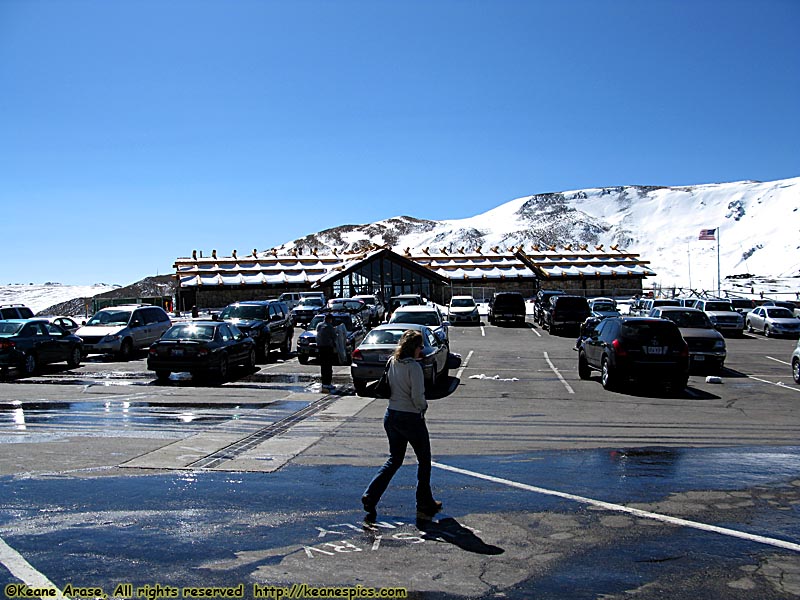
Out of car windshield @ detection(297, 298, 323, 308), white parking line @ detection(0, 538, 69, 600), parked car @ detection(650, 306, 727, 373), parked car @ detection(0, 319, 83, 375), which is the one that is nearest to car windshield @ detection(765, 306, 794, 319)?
parked car @ detection(650, 306, 727, 373)

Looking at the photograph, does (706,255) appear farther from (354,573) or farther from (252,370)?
(354,573)

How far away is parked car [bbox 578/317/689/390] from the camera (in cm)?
1647

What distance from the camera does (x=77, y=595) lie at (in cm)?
496

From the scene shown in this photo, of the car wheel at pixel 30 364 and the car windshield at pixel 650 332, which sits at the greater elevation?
the car windshield at pixel 650 332

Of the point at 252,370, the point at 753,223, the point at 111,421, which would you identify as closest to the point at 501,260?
the point at 252,370

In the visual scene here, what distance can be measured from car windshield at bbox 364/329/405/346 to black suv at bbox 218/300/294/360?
733cm

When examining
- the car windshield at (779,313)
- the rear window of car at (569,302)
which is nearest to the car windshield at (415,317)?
the rear window of car at (569,302)

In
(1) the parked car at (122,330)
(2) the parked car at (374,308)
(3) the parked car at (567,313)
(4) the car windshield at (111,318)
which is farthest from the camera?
(2) the parked car at (374,308)

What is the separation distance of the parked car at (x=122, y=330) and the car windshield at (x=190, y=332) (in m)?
6.12

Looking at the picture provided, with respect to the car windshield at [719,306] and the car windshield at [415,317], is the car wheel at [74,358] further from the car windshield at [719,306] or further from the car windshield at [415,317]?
the car windshield at [719,306]

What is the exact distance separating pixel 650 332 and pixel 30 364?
15.8 m

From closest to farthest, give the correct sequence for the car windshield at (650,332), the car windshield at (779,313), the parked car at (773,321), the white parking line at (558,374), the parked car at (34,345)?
1. the car windshield at (650,332)
2. the white parking line at (558,374)
3. the parked car at (34,345)
4. the parked car at (773,321)
5. the car windshield at (779,313)

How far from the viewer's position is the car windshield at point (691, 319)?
2222cm

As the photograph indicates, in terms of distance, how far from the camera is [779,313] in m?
37.1
